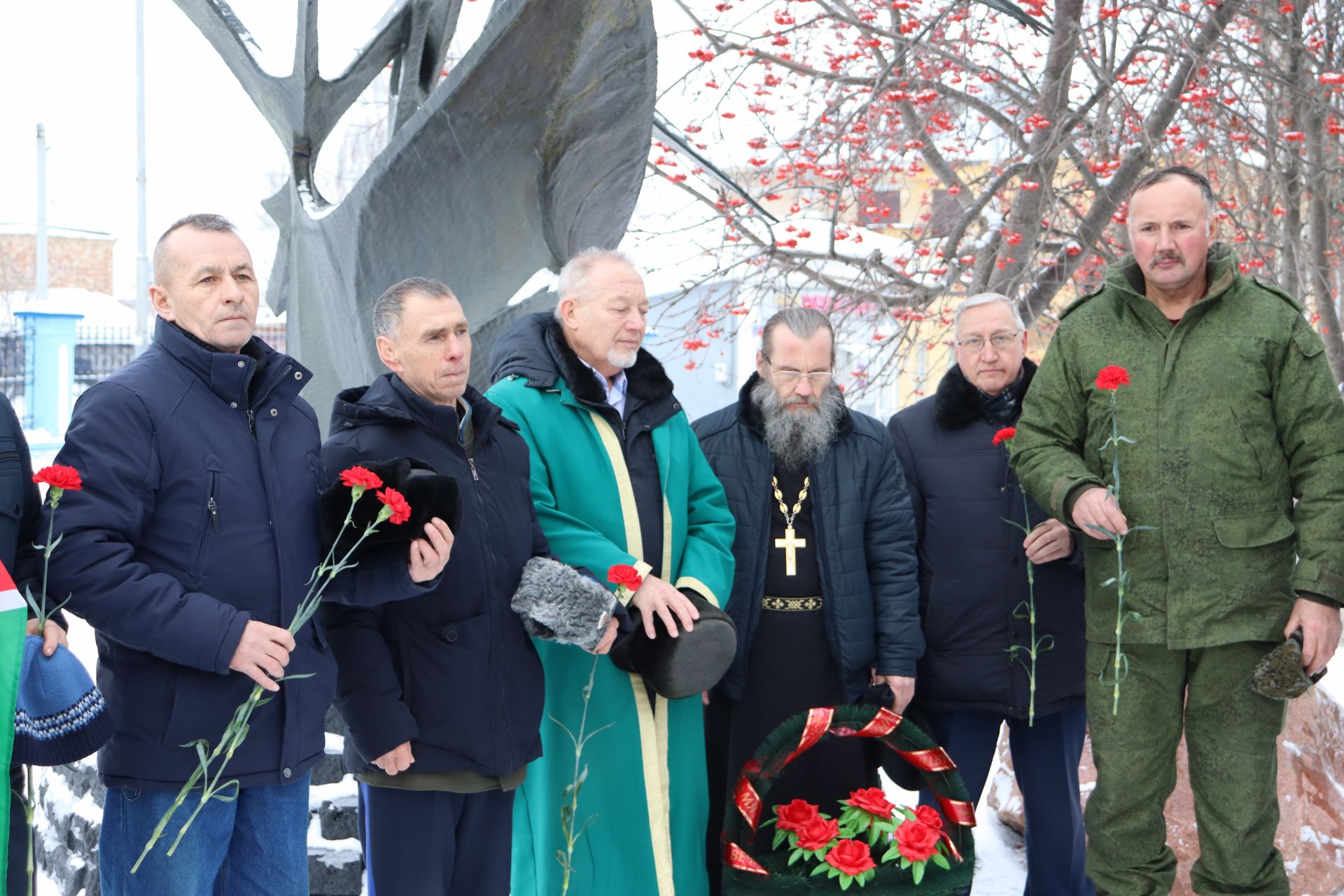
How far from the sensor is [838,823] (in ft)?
8.84

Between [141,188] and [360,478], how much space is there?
13197 mm

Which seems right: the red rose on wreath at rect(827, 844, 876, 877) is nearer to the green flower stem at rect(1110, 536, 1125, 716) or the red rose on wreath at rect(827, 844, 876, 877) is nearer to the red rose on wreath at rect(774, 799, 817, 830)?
the red rose on wreath at rect(774, 799, 817, 830)

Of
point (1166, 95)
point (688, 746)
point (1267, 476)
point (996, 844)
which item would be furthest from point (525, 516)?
point (1166, 95)

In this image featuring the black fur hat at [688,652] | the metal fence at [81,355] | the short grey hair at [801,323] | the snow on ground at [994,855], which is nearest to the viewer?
the black fur hat at [688,652]

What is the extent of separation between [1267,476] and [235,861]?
2218 millimetres

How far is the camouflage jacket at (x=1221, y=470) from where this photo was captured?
2604 mm

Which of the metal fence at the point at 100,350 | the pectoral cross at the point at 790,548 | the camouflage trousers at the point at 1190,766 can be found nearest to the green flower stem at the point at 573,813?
the pectoral cross at the point at 790,548

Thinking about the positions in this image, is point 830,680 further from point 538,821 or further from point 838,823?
point 538,821

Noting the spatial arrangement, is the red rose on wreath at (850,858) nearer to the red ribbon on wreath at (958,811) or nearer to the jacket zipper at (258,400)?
the red ribbon on wreath at (958,811)

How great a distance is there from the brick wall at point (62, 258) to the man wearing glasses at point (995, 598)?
2879 centimetres

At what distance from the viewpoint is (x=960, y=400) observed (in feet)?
10.3

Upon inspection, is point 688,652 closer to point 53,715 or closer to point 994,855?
point 53,715

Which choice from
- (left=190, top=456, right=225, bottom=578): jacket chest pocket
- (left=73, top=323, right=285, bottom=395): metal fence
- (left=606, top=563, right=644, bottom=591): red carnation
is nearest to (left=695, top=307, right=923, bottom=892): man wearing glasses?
(left=606, top=563, right=644, bottom=591): red carnation

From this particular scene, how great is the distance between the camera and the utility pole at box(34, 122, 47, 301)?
17.6 m
